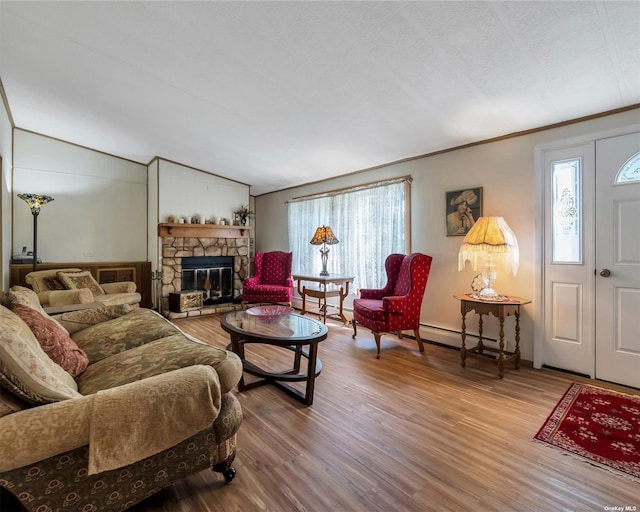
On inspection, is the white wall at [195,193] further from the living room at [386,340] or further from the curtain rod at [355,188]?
the curtain rod at [355,188]

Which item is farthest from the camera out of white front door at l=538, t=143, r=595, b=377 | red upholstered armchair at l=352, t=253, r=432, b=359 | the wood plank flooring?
red upholstered armchair at l=352, t=253, r=432, b=359

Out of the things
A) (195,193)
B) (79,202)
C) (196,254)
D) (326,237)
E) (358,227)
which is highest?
(195,193)

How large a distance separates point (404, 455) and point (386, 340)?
222cm

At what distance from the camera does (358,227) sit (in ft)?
15.9

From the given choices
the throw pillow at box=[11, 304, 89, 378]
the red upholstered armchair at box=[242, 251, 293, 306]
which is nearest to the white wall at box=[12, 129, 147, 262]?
the red upholstered armchair at box=[242, 251, 293, 306]

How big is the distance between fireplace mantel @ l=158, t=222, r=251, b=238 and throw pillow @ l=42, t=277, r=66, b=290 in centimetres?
153

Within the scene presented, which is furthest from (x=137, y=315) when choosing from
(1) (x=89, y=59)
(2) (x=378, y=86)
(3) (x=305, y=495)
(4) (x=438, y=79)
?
(4) (x=438, y=79)

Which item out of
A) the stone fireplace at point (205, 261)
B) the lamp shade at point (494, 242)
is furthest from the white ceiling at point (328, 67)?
the stone fireplace at point (205, 261)

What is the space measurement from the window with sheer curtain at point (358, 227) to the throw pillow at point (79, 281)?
10.2 feet

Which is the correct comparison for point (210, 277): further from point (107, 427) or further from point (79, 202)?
point (107, 427)

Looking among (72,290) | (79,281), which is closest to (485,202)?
(72,290)

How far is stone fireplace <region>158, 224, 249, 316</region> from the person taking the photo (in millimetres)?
5375

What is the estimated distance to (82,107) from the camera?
12.4 feet

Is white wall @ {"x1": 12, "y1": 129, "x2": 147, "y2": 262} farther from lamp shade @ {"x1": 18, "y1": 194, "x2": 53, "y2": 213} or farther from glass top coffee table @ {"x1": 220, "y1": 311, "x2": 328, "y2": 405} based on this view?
glass top coffee table @ {"x1": 220, "y1": 311, "x2": 328, "y2": 405}
